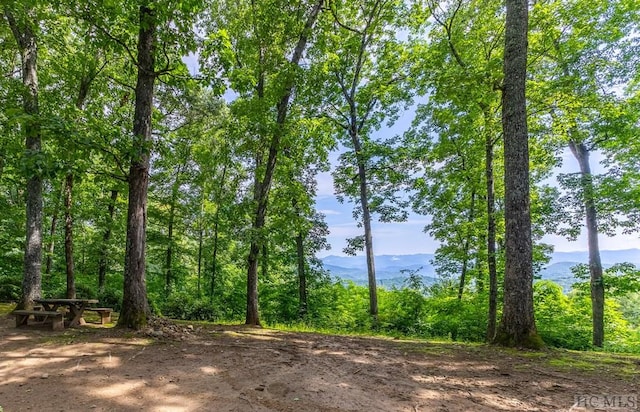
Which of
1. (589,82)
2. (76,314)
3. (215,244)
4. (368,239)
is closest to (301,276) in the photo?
(368,239)

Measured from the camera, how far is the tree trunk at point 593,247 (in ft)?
32.6

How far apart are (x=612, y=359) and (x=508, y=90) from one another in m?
4.75

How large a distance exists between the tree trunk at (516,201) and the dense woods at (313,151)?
1.3 inches

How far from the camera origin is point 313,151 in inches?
500

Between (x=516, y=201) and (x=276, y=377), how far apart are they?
486 cm

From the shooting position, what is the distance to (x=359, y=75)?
43.6 feet

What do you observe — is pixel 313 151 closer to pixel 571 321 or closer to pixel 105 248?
pixel 105 248

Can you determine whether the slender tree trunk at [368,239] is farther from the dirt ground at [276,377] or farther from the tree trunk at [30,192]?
the tree trunk at [30,192]

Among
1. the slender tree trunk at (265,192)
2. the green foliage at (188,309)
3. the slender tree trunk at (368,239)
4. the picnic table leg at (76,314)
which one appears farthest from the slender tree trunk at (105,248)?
the slender tree trunk at (368,239)

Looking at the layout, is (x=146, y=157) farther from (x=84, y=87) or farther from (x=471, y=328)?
(x=471, y=328)

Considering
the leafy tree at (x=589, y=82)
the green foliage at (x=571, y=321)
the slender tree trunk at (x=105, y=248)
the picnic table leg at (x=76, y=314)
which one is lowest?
the green foliage at (x=571, y=321)

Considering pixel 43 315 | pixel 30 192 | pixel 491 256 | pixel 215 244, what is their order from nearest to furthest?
pixel 43 315, pixel 30 192, pixel 491 256, pixel 215 244

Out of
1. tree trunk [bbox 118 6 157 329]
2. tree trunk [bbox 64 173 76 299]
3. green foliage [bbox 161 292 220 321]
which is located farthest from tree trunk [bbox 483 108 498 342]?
tree trunk [bbox 64 173 76 299]

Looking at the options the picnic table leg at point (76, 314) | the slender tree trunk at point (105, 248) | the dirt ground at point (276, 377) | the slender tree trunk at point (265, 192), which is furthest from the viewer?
the slender tree trunk at point (105, 248)
